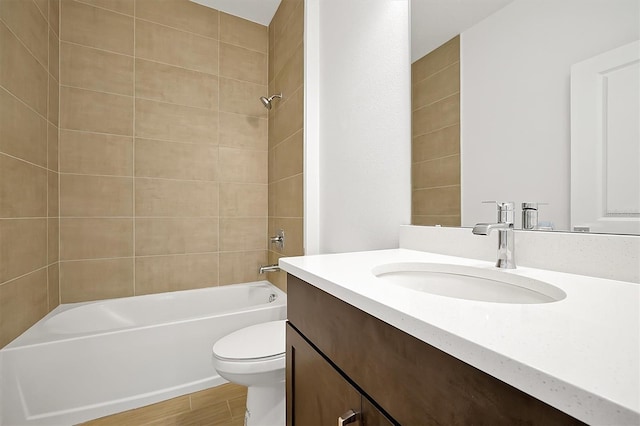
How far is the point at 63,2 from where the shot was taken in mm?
1787

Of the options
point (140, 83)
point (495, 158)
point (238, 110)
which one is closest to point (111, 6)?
point (140, 83)

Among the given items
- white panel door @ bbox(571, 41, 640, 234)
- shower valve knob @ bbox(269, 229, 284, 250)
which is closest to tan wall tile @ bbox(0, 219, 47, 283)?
shower valve knob @ bbox(269, 229, 284, 250)

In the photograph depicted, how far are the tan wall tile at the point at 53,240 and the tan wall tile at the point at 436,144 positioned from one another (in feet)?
6.76

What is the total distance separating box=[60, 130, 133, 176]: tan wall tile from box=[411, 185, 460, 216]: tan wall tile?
1.89m

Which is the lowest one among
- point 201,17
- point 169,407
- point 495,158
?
point 169,407

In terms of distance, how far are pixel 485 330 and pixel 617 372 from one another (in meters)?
0.11

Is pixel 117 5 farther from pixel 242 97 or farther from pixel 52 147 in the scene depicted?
pixel 52 147

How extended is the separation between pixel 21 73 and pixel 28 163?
0.43m

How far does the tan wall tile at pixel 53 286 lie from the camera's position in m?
1.66

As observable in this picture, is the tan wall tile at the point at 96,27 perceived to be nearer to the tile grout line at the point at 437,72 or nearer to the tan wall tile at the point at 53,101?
the tan wall tile at the point at 53,101

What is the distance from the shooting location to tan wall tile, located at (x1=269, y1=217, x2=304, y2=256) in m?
1.77

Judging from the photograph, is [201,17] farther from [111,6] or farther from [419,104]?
[419,104]

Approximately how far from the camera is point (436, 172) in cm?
105

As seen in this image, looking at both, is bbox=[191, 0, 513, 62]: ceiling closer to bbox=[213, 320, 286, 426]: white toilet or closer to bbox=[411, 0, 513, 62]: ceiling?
bbox=[411, 0, 513, 62]: ceiling
